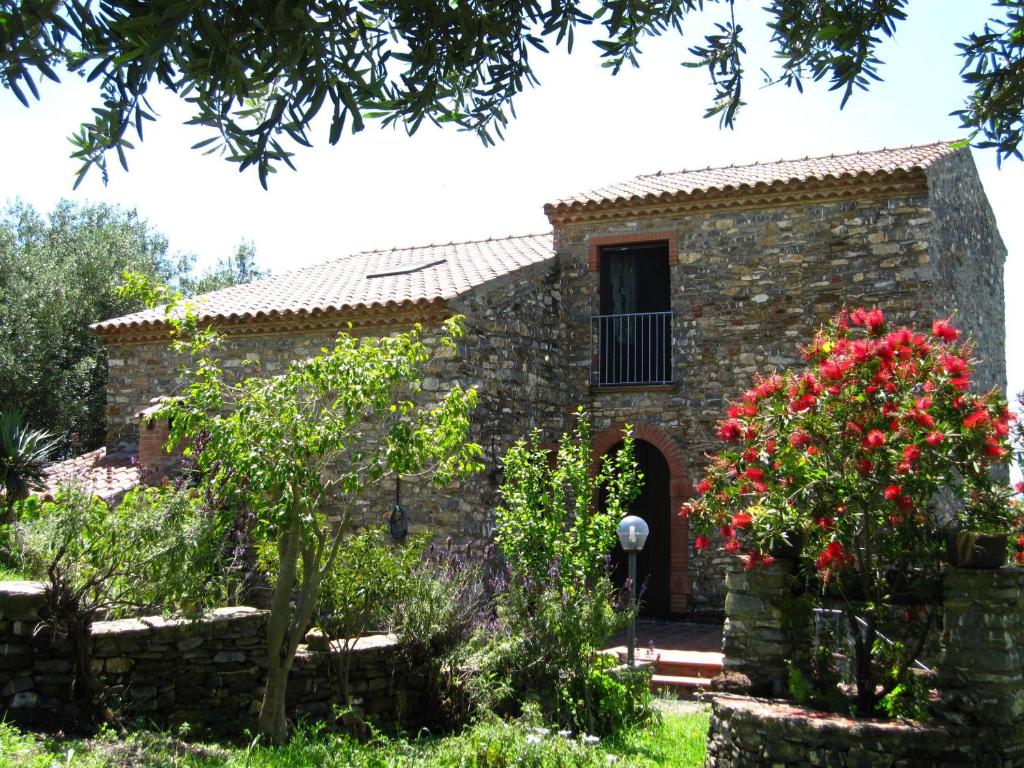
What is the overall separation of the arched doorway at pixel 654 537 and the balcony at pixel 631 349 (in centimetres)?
93

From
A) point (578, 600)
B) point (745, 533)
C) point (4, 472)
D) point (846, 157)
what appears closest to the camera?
point (745, 533)

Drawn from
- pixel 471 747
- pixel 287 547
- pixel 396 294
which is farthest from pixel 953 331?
pixel 396 294

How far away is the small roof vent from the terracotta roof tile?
164 inches

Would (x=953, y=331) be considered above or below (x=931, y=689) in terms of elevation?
above

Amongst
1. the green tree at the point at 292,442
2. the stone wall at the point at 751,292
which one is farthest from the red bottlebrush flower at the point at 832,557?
the stone wall at the point at 751,292

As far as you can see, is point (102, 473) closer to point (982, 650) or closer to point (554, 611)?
point (554, 611)

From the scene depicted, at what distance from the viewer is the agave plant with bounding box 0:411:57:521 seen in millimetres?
11023

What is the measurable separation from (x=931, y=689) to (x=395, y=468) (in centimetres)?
357

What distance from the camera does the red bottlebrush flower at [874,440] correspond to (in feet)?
18.6

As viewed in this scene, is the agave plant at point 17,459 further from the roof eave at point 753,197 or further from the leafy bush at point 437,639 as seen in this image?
the roof eave at point 753,197

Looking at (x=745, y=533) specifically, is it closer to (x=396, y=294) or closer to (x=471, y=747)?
(x=471, y=747)

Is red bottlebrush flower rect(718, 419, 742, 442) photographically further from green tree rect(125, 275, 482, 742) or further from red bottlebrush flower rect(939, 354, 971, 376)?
green tree rect(125, 275, 482, 742)

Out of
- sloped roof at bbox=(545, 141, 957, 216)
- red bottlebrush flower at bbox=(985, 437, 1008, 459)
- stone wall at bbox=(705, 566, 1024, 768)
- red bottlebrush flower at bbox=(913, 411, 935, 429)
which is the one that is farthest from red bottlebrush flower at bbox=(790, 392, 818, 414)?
sloped roof at bbox=(545, 141, 957, 216)

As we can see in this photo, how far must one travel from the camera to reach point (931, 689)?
5.78 metres
